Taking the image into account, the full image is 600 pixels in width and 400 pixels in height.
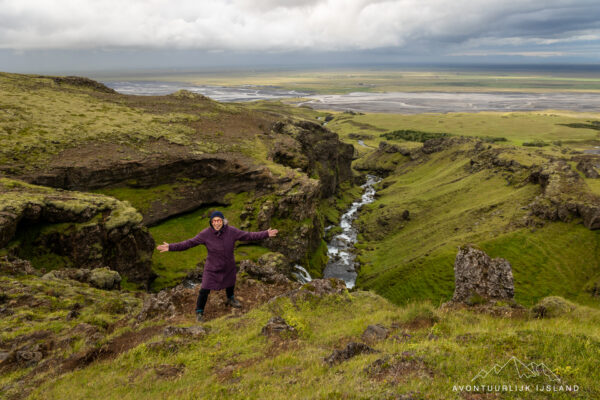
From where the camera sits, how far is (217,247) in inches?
647

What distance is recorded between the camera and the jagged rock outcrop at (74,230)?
3412 cm

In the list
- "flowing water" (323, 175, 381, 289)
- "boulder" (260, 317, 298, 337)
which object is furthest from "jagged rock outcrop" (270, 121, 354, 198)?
"boulder" (260, 317, 298, 337)

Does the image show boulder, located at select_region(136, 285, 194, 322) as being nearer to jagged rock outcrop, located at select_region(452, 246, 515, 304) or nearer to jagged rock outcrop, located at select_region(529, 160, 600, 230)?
jagged rock outcrop, located at select_region(452, 246, 515, 304)

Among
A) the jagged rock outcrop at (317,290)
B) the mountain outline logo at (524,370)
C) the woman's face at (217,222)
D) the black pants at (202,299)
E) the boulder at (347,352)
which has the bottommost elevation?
the jagged rock outcrop at (317,290)

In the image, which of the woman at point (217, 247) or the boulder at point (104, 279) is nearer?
the woman at point (217, 247)

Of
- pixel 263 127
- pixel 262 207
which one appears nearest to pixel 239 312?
pixel 262 207

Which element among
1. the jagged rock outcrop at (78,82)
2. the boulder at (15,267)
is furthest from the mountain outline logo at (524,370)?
the jagged rock outcrop at (78,82)

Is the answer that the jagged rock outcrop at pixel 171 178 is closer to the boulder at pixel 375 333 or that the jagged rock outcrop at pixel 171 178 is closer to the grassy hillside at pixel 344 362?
the grassy hillside at pixel 344 362

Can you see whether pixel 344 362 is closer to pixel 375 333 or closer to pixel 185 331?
pixel 375 333

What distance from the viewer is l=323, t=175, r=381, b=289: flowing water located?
73.9 metres

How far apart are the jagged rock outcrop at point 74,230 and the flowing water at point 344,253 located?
43.0 m

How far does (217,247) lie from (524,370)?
43.8ft

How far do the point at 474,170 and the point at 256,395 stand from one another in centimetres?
11925

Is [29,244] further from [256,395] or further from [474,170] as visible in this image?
[474,170]
